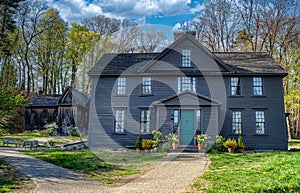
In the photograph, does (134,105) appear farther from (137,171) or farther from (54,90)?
(54,90)

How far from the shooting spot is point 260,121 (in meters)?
18.6

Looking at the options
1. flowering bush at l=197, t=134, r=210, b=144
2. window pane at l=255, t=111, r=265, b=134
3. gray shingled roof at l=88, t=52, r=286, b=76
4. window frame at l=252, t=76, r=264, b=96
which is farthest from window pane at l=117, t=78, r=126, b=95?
window pane at l=255, t=111, r=265, b=134

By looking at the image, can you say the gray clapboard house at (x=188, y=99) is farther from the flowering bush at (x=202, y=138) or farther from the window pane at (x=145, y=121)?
the flowering bush at (x=202, y=138)

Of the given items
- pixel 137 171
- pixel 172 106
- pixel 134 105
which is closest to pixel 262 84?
pixel 172 106

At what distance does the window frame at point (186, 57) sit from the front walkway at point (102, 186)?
9247 millimetres

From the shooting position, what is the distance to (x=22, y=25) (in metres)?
33.8

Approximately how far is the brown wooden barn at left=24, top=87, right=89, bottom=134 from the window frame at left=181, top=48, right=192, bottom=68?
47.7ft

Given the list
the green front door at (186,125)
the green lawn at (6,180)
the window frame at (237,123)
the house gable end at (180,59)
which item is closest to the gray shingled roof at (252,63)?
the house gable end at (180,59)

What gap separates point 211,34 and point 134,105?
1776 centimetres

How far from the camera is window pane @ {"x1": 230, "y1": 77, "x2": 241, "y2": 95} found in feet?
63.0

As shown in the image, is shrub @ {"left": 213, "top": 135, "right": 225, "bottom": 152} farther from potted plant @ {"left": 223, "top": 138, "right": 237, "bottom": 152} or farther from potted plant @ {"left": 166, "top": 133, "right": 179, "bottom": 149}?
potted plant @ {"left": 166, "top": 133, "right": 179, "bottom": 149}

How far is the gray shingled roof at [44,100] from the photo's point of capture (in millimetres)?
31270

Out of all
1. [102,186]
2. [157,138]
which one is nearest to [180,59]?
[157,138]

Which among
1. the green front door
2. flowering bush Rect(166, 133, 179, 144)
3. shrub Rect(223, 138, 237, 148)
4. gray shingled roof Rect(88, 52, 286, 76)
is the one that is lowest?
shrub Rect(223, 138, 237, 148)
